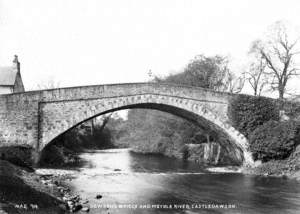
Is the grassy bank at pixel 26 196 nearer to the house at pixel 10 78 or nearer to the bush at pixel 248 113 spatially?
the bush at pixel 248 113

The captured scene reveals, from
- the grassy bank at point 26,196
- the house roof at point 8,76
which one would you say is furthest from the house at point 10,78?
the grassy bank at point 26,196

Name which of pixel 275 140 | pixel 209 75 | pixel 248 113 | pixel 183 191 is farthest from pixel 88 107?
pixel 209 75

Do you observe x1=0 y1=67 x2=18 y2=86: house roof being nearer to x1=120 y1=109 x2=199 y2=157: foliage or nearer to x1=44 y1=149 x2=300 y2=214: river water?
x1=120 y1=109 x2=199 y2=157: foliage

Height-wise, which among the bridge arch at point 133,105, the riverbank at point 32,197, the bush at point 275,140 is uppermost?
the bridge arch at point 133,105

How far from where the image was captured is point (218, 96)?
21.3 meters

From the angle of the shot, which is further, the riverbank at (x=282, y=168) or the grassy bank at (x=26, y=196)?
the riverbank at (x=282, y=168)

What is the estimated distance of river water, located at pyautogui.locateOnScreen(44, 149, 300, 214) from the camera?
11422 mm

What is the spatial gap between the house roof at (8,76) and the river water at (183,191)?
1427 centimetres

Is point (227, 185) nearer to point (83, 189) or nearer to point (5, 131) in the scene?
point (83, 189)

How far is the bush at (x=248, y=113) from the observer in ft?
69.1

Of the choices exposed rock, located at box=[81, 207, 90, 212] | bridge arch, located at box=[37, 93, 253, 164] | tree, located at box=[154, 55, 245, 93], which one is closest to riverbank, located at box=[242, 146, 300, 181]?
bridge arch, located at box=[37, 93, 253, 164]

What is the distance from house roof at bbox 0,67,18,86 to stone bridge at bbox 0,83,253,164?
12.5 m

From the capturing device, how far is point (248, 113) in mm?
21141

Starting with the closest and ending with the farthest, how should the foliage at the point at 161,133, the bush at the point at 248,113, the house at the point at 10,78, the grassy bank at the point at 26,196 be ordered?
the grassy bank at the point at 26,196 < the bush at the point at 248,113 < the foliage at the point at 161,133 < the house at the point at 10,78
